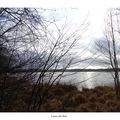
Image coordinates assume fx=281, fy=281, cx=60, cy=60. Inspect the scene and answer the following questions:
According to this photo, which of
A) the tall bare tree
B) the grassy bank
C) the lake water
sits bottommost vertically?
the grassy bank

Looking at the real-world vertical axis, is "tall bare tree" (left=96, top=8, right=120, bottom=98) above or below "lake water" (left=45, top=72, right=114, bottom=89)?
above

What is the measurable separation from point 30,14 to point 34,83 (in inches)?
21.4

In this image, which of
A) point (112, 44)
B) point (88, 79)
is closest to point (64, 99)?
point (88, 79)

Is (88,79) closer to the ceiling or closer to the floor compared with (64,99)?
closer to the ceiling

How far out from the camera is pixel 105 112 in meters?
2.03

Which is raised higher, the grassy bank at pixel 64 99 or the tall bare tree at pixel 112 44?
the tall bare tree at pixel 112 44

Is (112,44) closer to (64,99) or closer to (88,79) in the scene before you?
(88,79)

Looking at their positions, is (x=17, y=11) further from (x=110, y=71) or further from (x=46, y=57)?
(x=110, y=71)

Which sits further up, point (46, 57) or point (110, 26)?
point (110, 26)

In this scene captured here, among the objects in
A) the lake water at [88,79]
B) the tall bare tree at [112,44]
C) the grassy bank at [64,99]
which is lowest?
the grassy bank at [64,99]

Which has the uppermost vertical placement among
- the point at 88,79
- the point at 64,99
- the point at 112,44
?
the point at 112,44

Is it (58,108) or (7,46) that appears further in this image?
(7,46)
